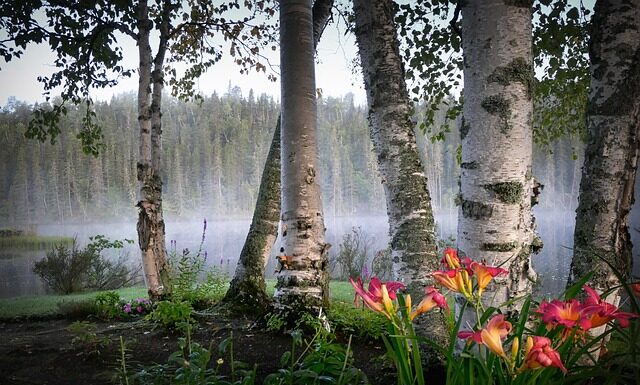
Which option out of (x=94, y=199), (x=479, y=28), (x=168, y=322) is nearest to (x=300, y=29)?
(x=479, y=28)

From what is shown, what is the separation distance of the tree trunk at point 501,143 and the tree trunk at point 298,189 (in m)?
1.40

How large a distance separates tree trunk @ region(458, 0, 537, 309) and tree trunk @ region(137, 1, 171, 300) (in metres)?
3.46

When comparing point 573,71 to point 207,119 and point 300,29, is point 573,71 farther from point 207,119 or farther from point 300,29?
point 207,119

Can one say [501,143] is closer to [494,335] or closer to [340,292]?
[494,335]

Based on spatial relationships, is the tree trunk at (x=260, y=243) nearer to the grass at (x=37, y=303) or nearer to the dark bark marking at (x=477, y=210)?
the grass at (x=37, y=303)

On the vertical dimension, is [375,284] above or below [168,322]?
above

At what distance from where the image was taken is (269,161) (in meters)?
3.62

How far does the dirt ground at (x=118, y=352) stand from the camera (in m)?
1.99

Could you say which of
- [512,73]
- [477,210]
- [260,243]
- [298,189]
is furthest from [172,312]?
[512,73]

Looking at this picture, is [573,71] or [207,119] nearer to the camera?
[573,71]

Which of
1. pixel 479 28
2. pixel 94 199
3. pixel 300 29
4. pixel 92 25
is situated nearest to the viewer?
pixel 479 28

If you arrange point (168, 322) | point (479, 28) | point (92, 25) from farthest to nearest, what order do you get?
point (92, 25) < point (168, 322) < point (479, 28)

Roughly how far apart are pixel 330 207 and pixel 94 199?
445 inches

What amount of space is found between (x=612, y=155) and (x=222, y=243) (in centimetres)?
1365
